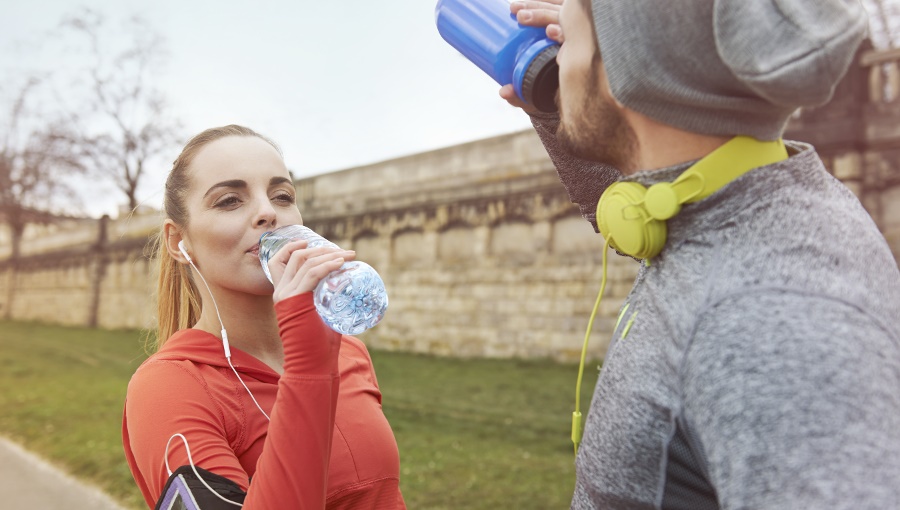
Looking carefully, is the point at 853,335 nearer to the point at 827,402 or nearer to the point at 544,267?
the point at 827,402

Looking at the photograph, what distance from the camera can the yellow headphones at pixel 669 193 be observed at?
45.3 inches

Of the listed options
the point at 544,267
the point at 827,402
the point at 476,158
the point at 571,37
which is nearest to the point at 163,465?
the point at 571,37

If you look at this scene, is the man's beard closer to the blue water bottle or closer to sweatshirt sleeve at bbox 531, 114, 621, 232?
the blue water bottle

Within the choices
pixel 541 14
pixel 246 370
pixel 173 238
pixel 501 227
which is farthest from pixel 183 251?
pixel 501 227

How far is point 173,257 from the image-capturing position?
7.50 feet

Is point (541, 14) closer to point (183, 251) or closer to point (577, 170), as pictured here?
point (577, 170)

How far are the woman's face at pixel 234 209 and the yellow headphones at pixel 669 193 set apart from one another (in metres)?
1.12

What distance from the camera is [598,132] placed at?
1296mm

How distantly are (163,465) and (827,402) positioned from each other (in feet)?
4.70

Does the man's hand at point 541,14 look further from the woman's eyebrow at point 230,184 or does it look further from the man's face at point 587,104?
the woman's eyebrow at point 230,184

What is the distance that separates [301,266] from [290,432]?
37 centimetres

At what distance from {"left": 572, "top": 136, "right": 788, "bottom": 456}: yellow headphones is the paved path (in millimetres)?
5233

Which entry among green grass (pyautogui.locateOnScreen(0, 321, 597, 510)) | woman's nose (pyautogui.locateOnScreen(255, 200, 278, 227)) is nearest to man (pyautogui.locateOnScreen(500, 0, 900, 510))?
woman's nose (pyautogui.locateOnScreen(255, 200, 278, 227))

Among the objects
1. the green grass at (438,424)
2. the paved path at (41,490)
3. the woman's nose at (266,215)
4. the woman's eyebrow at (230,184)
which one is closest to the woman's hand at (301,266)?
the woman's nose at (266,215)
